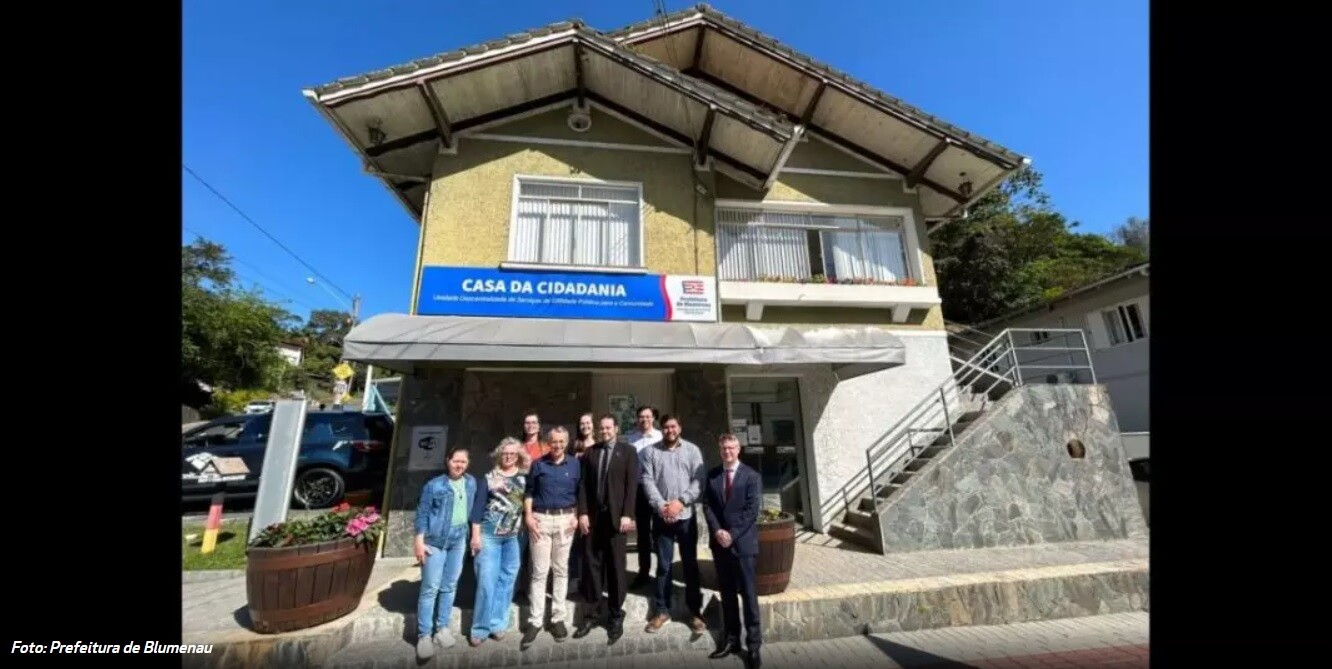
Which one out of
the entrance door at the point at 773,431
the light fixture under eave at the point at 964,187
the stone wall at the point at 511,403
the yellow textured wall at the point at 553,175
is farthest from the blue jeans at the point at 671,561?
the light fixture under eave at the point at 964,187

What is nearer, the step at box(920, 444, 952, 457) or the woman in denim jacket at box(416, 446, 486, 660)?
the woman in denim jacket at box(416, 446, 486, 660)

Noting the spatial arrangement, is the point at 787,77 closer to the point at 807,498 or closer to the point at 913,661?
the point at 807,498

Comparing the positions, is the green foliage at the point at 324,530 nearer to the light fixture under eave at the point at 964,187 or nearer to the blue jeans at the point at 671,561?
the blue jeans at the point at 671,561

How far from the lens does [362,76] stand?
25.0ft

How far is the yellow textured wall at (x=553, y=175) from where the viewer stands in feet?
26.7

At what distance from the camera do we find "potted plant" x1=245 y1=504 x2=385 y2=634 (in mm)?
4613

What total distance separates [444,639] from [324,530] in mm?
1577

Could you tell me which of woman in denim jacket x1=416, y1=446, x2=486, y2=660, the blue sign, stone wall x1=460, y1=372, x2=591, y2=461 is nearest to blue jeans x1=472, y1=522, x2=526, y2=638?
woman in denim jacket x1=416, y1=446, x2=486, y2=660

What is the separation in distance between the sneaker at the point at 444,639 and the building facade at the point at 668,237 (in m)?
2.83

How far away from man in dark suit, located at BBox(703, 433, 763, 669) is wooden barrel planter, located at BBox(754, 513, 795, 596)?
58cm

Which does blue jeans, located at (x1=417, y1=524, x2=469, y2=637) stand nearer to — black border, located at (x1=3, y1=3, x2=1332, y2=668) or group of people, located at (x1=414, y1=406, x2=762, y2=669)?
group of people, located at (x1=414, y1=406, x2=762, y2=669)
